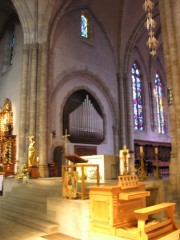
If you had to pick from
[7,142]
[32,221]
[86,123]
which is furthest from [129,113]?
[32,221]

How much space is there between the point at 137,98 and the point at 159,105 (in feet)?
11.3

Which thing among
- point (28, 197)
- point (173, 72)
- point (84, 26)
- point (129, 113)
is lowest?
point (28, 197)

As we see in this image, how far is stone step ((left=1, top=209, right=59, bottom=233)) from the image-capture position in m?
6.33

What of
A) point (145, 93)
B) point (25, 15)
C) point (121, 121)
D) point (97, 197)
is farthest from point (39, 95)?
point (145, 93)

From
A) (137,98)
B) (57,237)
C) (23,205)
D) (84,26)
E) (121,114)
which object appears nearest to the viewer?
(57,237)

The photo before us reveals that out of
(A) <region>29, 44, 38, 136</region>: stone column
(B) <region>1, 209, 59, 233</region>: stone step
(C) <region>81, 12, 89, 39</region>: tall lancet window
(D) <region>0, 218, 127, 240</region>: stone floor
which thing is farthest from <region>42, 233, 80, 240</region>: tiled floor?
(C) <region>81, 12, 89, 39</region>: tall lancet window

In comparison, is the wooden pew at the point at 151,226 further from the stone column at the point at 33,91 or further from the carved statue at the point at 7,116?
the carved statue at the point at 7,116

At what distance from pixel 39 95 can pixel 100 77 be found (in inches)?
249

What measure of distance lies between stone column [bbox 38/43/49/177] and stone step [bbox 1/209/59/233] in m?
5.59

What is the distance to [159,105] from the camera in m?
25.1

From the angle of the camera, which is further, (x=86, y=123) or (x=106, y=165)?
(x=86, y=123)

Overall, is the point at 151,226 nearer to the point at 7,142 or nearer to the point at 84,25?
the point at 7,142

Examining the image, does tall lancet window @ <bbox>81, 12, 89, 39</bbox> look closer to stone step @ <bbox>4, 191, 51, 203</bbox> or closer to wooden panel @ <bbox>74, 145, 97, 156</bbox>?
wooden panel @ <bbox>74, 145, 97, 156</bbox>

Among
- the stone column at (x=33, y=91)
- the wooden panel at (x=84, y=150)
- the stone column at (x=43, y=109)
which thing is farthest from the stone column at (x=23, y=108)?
the wooden panel at (x=84, y=150)
